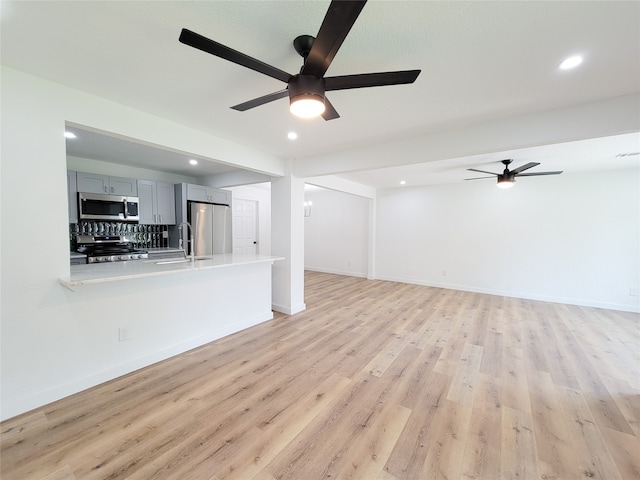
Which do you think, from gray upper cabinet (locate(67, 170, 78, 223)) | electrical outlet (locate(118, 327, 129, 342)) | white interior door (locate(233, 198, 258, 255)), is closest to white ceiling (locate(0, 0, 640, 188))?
electrical outlet (locate(118, 327, 129, 342))

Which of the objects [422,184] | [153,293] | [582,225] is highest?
[422,184]

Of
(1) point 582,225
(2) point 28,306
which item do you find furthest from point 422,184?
(2) point 28,306

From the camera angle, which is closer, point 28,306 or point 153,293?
point 28,306

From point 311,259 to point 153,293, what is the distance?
5876mm

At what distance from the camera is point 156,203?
495 cm

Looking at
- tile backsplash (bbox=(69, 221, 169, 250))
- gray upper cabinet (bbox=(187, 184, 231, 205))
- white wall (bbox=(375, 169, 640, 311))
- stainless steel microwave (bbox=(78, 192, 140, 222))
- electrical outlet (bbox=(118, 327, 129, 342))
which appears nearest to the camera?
electrical outlet (bbox=(118, 327, 129, 342))

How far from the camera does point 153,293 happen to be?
104 inches

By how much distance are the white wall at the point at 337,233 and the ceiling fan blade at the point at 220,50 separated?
6.03 meters

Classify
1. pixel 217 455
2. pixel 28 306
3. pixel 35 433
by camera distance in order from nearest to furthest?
pixel 217 455
pixel 35 433
pixel 28 306

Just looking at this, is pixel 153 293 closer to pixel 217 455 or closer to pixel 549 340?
pixel 217 455

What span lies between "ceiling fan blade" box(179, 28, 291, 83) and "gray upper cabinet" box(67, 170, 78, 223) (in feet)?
13.6

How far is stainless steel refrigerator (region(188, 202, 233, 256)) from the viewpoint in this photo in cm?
521

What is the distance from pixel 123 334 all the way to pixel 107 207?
2.89 meters

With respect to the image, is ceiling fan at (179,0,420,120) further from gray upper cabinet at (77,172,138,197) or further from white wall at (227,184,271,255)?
white wall at (227,184,271,255)
